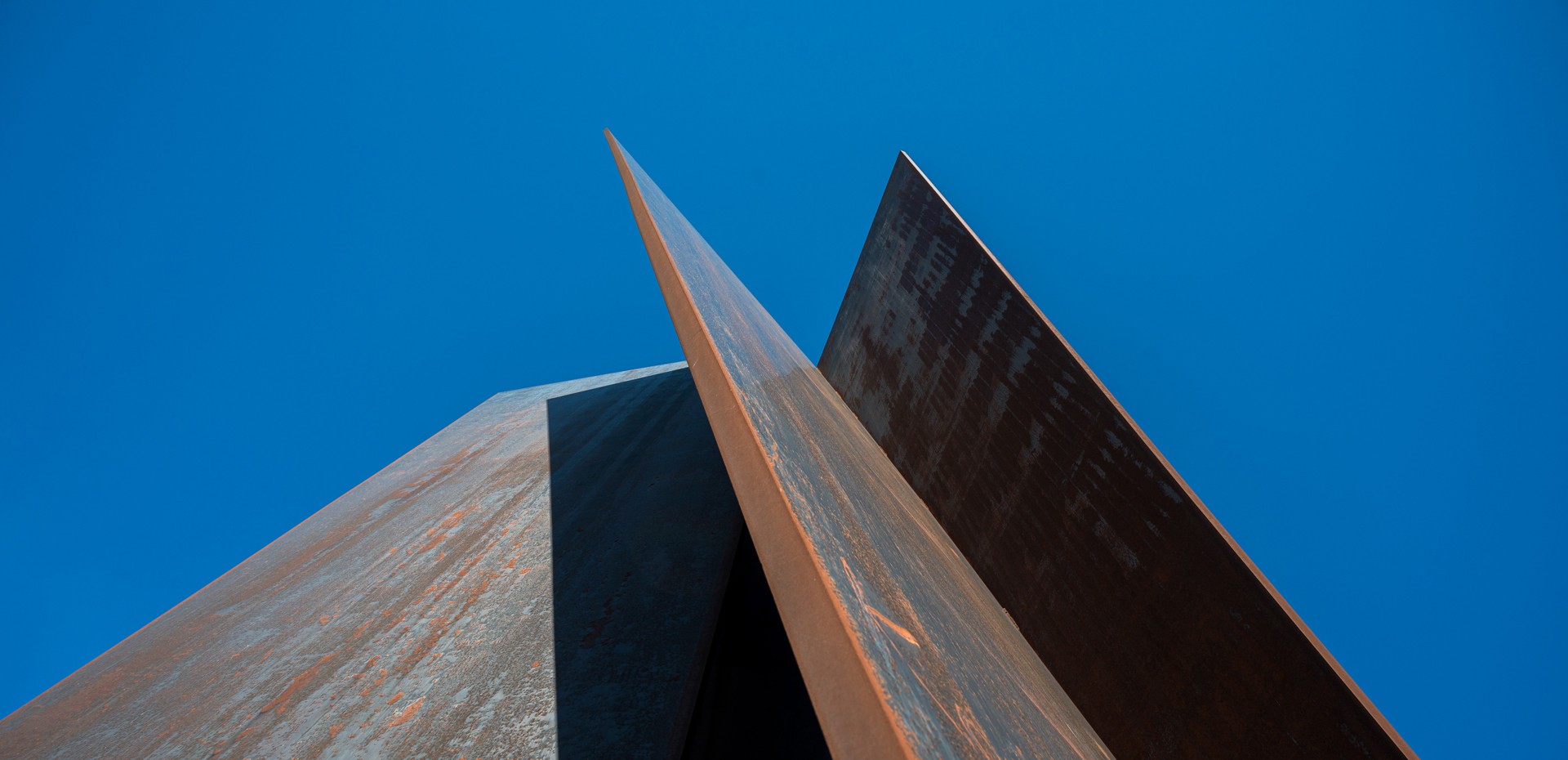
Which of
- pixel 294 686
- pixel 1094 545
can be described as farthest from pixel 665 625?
pixel 1094 545

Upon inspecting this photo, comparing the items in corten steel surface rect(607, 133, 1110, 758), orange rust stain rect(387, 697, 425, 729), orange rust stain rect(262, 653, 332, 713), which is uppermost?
orange rust stain rect(262, 653, 332, 713)

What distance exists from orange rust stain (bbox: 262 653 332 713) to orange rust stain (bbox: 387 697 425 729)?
39 cm

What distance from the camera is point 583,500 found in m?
3.59

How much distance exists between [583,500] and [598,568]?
87 centimetres

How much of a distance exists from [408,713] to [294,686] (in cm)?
51

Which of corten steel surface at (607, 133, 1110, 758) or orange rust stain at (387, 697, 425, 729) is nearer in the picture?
corten steel surface at (607, 133, 1110, 758)

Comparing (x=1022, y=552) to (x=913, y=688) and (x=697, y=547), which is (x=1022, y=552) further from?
(x=913, y=688)

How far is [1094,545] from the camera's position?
265 cm

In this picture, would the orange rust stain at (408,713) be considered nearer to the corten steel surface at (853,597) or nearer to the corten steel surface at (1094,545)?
the corten steel surface at (853,597)

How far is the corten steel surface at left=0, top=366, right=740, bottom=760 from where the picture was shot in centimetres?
189

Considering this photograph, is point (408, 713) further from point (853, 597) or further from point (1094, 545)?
point (1094, 545)

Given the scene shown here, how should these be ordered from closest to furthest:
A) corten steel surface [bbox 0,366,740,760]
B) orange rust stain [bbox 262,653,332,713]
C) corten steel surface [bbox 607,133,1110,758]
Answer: corten steel surface [bbox 607,133,1110,758] → corten steel surface [bbox 0,366,740,760] → orange rust stain [bbox 262,653,332,713]

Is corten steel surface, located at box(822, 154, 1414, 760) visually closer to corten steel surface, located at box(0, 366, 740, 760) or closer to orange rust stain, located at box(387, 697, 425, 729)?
corten steel surface, located at box(0, 366, 740, 760)

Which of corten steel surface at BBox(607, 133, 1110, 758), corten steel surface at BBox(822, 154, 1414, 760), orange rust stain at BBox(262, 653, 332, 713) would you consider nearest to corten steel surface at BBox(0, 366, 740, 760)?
orange rust stain at BBox(262, 653, 332, 713)
